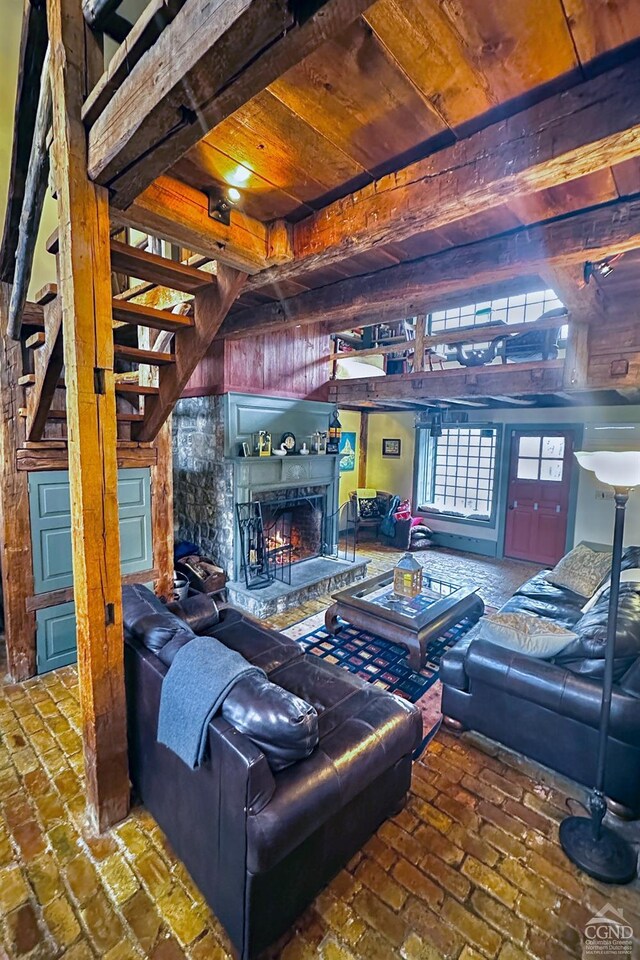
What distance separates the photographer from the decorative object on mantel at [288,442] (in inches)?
197

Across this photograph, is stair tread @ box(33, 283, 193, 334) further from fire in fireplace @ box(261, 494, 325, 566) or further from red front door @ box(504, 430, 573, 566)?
red front door @ box(504, 430, 573, 566)

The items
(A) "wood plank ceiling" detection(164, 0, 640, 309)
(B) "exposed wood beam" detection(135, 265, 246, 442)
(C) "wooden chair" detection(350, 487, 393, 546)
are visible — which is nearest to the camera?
(A) "wood plank ceiling" detection(164, 0, 640, 309)

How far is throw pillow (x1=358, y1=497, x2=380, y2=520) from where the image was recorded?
736 centimetres

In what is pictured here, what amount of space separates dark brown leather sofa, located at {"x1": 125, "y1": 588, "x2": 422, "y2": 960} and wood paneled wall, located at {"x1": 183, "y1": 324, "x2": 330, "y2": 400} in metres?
3.12

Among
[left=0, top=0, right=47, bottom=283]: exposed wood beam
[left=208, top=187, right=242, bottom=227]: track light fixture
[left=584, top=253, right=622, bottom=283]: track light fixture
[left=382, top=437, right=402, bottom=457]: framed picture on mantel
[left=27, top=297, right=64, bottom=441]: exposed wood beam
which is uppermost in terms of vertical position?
[left=0, top=0, right=47, bottom=283]: exposed wood beam

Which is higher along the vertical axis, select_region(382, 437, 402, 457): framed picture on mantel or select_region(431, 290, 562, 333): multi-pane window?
select_region(431, 290, 562, 333): multi-pane window

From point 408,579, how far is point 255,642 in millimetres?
1637

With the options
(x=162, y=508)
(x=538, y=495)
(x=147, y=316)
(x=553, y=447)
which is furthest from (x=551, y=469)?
(x=147, y=316)

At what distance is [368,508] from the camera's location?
24.3 ft

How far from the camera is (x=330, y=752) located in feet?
5.25

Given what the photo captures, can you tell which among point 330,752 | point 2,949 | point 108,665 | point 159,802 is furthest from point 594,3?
point 2,949

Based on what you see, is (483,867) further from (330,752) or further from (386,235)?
(386,235)

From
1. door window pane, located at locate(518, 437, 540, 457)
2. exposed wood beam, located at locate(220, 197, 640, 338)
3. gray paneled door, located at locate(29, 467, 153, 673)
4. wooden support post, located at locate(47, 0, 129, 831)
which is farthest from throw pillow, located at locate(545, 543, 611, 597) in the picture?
gray paneled door, located at locate(29, 467, 153, 673)

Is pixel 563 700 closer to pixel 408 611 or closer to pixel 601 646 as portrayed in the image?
pixel 601 646
